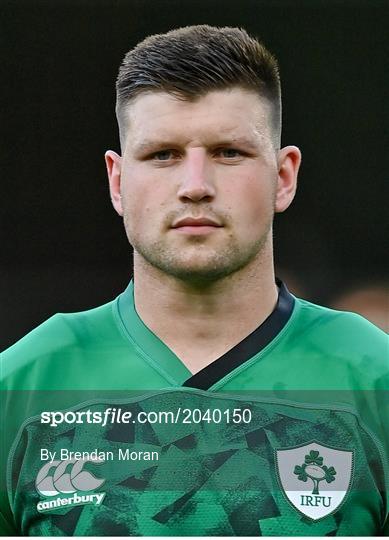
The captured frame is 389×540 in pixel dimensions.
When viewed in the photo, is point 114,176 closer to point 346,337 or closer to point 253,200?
point 253,200

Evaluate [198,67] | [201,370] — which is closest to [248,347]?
[201,370]

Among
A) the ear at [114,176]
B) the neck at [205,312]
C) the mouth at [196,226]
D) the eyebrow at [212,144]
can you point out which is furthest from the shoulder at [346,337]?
the ear at [114,176]

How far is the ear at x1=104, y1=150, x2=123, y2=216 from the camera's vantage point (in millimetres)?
3217

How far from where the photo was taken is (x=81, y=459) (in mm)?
3053

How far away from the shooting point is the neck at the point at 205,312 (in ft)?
10.3

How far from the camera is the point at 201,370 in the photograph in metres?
3.13

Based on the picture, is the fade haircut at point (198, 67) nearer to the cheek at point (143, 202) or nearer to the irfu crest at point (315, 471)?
the cheek at point (143, 202)

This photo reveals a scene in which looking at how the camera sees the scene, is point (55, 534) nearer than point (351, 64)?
Yes

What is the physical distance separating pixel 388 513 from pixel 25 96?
5.34 ft

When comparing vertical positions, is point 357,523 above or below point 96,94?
below

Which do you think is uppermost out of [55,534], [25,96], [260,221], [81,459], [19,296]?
[25,96]

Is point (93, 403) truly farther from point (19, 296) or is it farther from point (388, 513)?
point (388, 513)

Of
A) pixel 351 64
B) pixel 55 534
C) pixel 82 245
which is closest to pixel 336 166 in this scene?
pixel 351 64

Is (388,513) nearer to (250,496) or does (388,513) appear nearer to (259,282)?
(250,496)
